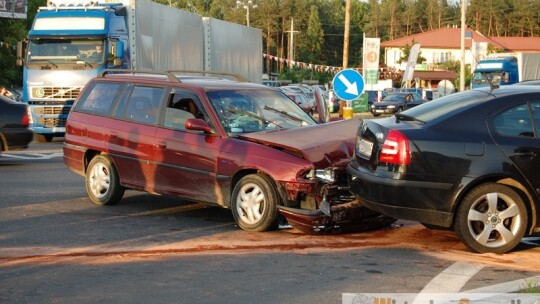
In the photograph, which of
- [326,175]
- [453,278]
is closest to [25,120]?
[326,175]

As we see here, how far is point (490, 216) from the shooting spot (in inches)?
316

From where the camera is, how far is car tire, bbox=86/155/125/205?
1093 cm

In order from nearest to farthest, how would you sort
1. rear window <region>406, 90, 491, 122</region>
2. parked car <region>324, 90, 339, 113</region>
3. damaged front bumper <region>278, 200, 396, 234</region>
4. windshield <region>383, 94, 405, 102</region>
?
rear window <region>406, 90, 491, 122</region>
damaged front bumper <region>278, 200, 396, 234</region>
parked car <region>324, 90, 339, 113</region>
windshield <region>383, 94, 405, 102</region>

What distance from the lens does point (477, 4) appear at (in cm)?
12888

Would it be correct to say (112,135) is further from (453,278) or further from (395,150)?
(453,278)

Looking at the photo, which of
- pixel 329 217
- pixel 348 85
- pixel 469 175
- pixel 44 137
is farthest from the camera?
pixel 44 137

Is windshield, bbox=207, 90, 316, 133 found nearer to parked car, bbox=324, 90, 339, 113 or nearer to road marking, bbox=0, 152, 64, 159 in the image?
road marking, bbox=0, 152, 64, 159

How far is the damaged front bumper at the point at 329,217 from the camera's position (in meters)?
8.77

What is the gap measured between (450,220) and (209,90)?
348 centimetres

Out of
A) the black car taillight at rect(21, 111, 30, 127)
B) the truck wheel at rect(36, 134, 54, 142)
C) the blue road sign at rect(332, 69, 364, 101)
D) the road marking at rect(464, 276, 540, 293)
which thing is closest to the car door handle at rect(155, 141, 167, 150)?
the road marking at rect(464, 276, 540, 293)

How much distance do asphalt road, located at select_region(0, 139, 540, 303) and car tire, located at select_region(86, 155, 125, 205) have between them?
6.7 inches

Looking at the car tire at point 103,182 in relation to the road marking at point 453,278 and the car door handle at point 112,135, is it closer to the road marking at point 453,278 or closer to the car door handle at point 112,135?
the car door handle at point 112,135

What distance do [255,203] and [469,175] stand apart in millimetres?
2339

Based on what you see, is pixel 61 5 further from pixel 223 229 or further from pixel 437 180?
pixel 437 180
